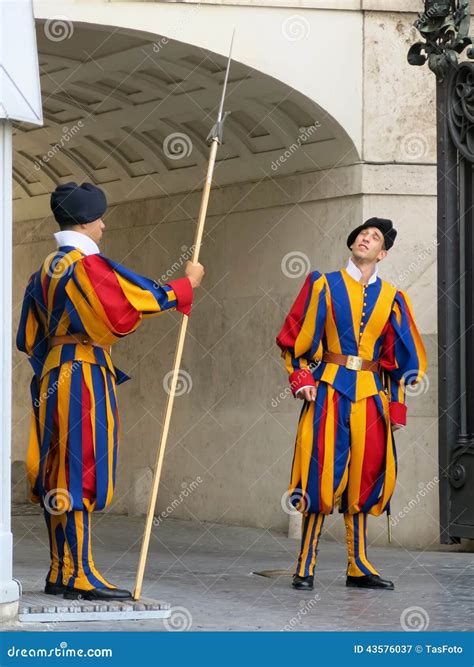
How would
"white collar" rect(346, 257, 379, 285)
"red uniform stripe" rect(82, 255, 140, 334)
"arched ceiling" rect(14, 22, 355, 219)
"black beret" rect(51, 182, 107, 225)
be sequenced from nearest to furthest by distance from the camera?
"red uniform stripe" rect(82, 255, 140, 334) → "black beret" rect(51, 182, 107, 225) → "white collar" rect(346, 257, 379, 285) → "arched ceiling" rect(14, 22, 355, 219)

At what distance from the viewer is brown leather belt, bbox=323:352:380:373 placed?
333 inches

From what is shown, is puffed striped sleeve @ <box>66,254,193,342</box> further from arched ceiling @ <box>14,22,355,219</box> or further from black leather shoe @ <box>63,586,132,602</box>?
arched ceiling @ <box>14,22,355,219</box>

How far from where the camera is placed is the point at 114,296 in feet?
23.7

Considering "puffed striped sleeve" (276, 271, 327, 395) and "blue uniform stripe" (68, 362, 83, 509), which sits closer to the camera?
"blue uniform stripe" (68, 362, 83, 509)

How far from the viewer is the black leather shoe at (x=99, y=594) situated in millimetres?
7262

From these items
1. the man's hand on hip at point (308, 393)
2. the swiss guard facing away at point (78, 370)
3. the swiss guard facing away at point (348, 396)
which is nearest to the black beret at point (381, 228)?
the swiss guard facing away at point (348, 396)

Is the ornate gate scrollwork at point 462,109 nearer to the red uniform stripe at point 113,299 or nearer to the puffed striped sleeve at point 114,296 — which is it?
the puffed striped sleeve at point 114,296

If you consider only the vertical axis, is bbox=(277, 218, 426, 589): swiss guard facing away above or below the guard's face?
below

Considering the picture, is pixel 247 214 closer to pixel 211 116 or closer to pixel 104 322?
pixel 211 116

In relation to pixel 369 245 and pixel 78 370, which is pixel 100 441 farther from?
pixel 369 245

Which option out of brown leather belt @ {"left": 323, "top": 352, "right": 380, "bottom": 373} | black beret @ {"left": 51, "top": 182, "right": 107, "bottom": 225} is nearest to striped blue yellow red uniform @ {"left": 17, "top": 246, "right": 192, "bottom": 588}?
black beret @ {"left": 51, "top": 182, "right": 107, "bottom": 225}

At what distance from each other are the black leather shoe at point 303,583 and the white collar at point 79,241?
204cm

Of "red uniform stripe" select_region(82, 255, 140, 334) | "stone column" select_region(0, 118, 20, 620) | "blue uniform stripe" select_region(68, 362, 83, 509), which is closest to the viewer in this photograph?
"stone column" select_region(0, 118, 20, 620)
